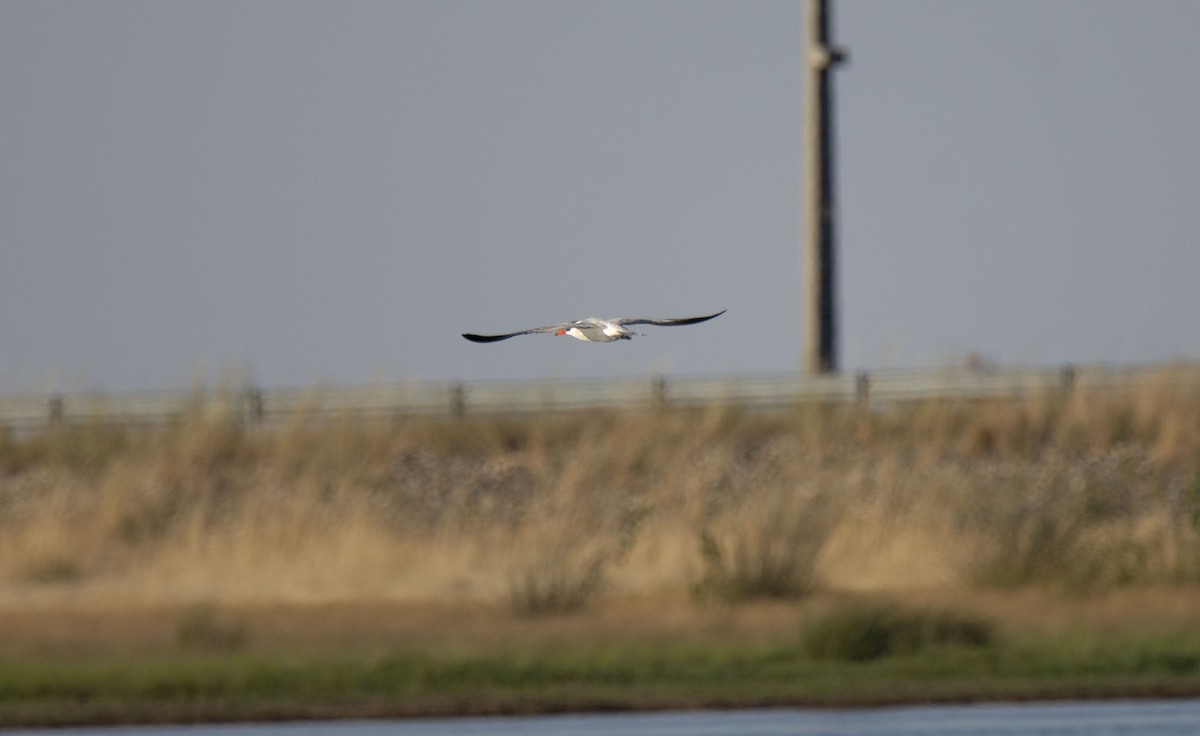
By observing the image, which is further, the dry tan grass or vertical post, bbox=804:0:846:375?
vertical post, bbox=804:0:846:375

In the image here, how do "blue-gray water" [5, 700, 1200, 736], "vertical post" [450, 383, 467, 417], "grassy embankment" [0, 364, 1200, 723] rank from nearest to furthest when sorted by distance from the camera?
"blue-gray water" [5, 700, 1200, 736] < "grassy embankment" [0, 364, 1200, 723] < "vertical post" [450, 383, 467, 417]

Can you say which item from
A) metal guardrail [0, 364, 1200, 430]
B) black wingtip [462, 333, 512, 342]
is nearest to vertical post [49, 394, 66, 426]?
metal guardrail [0, 364, 1200, 430]

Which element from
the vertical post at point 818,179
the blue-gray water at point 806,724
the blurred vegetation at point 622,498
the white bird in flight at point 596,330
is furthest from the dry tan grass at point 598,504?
the white bird in flight at point 596,330

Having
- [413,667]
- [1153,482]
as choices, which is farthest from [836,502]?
[413,667]

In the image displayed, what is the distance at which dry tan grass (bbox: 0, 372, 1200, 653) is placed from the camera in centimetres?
1953

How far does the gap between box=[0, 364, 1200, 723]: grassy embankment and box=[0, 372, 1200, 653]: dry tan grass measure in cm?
4

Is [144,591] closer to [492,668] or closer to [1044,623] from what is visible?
[492,668]

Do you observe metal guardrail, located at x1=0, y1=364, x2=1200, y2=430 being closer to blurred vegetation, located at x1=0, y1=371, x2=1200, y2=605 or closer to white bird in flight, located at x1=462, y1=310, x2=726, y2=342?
blurred vegetation, located at x1=0, y1=371, x2=1200, y2=605

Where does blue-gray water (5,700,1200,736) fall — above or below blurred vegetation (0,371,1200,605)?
below

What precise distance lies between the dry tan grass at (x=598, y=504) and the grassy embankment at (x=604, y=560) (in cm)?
4

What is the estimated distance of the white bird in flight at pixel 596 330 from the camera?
719 cm

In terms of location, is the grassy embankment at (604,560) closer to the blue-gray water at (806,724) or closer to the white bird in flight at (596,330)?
the blue-gray water at (806,724)

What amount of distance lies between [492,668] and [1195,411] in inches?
482

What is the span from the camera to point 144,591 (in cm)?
2184
